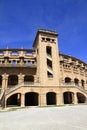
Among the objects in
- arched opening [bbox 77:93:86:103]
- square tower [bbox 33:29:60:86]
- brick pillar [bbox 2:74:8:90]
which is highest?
square tower [bbox 33:29:60:86]

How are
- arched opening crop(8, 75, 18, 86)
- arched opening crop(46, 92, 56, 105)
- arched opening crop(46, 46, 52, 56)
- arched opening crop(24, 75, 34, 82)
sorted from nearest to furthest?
1. arched opening crop(46, 92, 56, 105)
2. arched opening crop(46, 46, 52, 56)
3. arched opening crop(8, 75, 18, 86)
4. arched opening crop(24, 75, 34, 82)

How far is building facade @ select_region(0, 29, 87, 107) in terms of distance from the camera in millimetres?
35156

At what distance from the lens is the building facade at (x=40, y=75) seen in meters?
35.2

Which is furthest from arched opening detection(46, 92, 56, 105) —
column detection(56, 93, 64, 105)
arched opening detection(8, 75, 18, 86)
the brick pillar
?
the brick pillar

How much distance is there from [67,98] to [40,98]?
1112cm

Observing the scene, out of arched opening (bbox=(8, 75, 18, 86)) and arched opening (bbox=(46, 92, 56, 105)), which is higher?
arched opening (bbox=(8, 75, 18, 86))

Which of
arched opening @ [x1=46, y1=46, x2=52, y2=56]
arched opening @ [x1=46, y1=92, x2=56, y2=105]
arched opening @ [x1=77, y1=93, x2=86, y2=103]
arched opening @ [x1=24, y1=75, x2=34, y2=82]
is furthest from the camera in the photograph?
arched opening @ [x1=24, y1=75, x2=34, y2=82]

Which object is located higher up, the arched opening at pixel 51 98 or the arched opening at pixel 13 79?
the arched opening at pixel 13 79

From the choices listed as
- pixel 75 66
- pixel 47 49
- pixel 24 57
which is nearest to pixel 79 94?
pixel 75 66

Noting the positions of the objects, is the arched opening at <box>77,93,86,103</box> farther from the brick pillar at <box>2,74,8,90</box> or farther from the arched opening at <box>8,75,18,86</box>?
the brick pillar at <box>2,74,8,90</box>

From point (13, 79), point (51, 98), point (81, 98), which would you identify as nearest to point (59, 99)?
point (51, 98)

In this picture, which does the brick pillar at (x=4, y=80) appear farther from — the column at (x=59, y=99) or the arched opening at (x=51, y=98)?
the column at (x=59, y=99)

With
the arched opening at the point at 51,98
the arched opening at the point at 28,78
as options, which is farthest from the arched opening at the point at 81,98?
the arched opening at the point at 28,78

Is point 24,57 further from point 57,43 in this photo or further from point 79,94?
point 79,94
